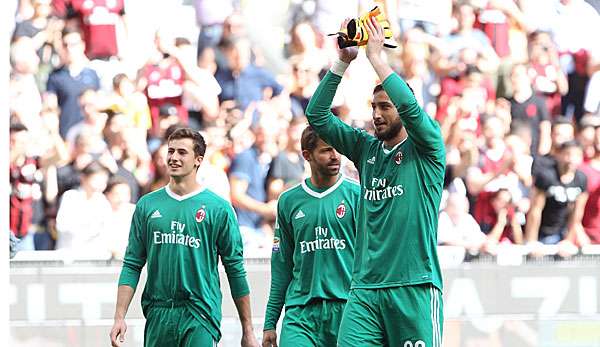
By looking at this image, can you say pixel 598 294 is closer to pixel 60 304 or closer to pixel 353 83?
pixel 353 83

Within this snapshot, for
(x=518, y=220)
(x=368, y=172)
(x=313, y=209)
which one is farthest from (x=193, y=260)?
(x=518, y=220)

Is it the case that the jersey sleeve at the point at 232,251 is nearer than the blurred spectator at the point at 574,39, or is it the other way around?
the jersey sleeve at the point at 232,251

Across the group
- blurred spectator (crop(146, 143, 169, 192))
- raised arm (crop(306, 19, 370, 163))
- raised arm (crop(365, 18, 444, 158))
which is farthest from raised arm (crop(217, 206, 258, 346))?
blurred spectator (crop(146, 143, 169, 192))

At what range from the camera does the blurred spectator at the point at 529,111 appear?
47.3 feet

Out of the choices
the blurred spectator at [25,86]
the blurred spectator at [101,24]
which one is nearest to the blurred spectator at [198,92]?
the blurred spectator at [101,24]

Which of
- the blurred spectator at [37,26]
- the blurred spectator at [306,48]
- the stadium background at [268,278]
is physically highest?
the blurred spectator at [37,26]

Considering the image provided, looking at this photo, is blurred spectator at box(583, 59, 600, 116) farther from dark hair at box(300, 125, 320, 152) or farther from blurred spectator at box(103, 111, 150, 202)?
dark hair at box(300, 125, 320, 152)

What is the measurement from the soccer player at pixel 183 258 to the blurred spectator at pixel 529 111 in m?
6.77

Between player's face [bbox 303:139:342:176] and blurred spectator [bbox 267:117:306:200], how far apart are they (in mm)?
5626

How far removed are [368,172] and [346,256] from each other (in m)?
1.33

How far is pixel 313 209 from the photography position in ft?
26.7

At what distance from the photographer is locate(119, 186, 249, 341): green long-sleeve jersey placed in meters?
8.09

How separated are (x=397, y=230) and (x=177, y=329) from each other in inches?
77.5

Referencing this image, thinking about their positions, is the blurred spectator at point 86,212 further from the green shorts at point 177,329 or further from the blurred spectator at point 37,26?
the green shorts at point 177,329
